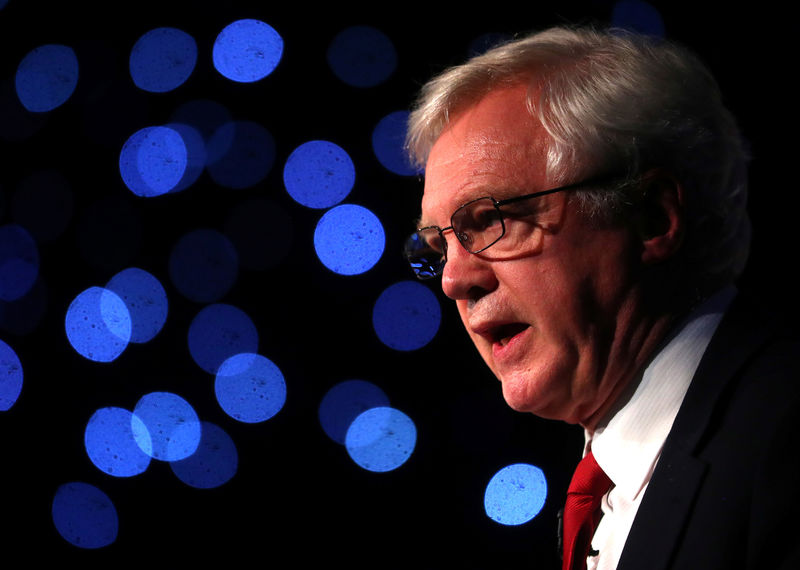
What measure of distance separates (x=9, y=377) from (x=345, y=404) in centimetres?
98

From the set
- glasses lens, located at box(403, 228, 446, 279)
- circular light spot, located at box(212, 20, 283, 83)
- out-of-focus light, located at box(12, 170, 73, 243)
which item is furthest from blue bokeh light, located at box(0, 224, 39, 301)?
glasses lens, located at box(403, 228, 446, 279)

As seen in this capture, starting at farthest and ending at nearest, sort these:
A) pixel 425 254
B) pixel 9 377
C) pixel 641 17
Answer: pixel 9 377
pixel 641 17
pixel 425 254

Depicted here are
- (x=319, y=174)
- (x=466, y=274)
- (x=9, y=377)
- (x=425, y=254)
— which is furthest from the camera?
(x=9, y=377)

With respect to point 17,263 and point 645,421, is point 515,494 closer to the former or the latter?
point 645,421

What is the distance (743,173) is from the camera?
0.97 meters

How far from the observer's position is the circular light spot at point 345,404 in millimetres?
1548

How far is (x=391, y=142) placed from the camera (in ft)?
5.04

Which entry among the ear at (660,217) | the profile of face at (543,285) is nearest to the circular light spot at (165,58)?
the profile of face at (543,285)

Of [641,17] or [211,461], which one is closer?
[641,17]

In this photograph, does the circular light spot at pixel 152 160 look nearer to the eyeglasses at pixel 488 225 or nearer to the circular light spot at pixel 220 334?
the circular light spot at pixel 220 334

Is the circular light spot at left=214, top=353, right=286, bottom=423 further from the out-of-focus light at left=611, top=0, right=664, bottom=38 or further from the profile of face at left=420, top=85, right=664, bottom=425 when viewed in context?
the out-of-focus light at left=611, top=0, right=664, bottom=38

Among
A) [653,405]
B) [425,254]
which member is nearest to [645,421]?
A: [653,405]

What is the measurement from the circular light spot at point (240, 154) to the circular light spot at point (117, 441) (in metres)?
0.71

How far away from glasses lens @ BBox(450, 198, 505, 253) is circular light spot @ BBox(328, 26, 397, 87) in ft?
2.62
